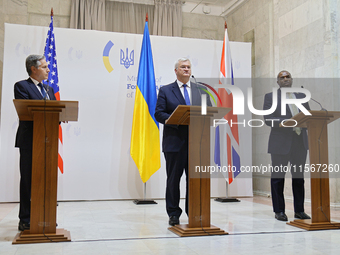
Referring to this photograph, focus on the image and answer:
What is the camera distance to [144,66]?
543 cm

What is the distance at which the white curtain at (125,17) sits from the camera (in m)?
7.24

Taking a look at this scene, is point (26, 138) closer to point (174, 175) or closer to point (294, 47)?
point (174, 175)

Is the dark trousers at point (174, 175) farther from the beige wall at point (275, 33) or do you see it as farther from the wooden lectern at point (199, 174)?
the beige wall at point (275, 33)

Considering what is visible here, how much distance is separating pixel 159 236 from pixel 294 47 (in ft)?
13.2

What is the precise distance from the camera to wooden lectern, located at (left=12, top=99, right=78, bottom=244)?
2652 mm

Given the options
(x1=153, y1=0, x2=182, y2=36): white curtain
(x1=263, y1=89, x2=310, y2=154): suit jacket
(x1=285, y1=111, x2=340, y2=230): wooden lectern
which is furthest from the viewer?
(x1=153, y1=0, x2=182, y2=36): white curtain

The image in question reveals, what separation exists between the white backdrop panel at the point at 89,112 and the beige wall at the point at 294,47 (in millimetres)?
1873

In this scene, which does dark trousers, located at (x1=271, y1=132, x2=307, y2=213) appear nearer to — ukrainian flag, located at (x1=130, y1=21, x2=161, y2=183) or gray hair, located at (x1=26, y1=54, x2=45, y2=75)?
ukrainian flag, located at (x1=130, y1=21, x2=161, y2=183)

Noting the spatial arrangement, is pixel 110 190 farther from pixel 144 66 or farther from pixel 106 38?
pixel 106 38

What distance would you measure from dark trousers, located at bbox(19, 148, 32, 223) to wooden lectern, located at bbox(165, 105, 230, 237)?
1197mm

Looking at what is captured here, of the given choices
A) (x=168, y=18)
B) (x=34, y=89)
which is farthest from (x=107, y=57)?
(x=34, y=89)

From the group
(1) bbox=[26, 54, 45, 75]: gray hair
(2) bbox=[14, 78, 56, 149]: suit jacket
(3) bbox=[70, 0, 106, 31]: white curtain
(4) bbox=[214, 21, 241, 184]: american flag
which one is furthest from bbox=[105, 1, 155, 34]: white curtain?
(2) bbox=[14, 78, 56, 149]: suit jacket

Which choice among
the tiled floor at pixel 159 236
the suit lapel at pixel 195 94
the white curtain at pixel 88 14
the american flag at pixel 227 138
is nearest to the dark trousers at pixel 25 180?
the tiled floor at pixel 159 236

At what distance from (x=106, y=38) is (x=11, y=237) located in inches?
143
